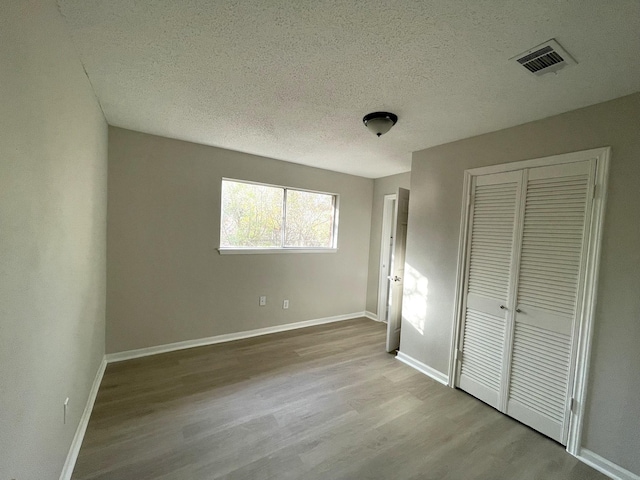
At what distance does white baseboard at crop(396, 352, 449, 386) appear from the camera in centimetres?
270

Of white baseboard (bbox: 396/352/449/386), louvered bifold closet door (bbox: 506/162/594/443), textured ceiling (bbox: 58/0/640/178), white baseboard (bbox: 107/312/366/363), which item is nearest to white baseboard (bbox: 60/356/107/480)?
white baseboard (bbox: 107/312/366/363)

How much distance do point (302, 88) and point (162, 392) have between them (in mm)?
2738

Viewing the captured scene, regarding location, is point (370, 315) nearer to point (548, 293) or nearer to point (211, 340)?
point (211, 340)

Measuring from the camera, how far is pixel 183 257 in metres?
3.11

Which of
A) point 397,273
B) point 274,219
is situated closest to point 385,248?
point 397,273

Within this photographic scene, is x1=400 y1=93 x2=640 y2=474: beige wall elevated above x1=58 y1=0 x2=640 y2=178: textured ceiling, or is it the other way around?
x1=58 y1=0 x2=640 y2=178: textured ceiling

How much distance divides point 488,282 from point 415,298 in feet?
2.62

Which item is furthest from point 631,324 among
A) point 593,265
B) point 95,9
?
point 95,9

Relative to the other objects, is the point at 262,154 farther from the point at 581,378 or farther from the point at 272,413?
the point at 581,378

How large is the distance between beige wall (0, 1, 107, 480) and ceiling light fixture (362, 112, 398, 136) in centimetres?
184

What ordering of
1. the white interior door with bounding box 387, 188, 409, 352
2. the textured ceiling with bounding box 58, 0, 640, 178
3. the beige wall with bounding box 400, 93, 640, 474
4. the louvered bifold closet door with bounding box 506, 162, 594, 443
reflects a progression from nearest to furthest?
the textured ceiling with bounding box 58, 0, 640, 178, the beige wall with bounding box 400, 93, 640, 474, the louvered bifold closet door with bounding box 506, 162, 594, 443, the white interior door with bounding box 387, 188, 409, 352

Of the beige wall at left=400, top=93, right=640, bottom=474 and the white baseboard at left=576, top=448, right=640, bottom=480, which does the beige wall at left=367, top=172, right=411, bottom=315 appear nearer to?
the beige wall at left=400, top=93, right=640, bottom=474

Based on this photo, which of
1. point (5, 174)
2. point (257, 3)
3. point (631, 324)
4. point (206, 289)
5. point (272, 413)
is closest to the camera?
point (5, 174)

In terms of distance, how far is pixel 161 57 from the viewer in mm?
1548
